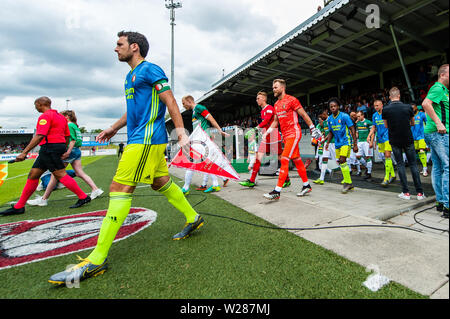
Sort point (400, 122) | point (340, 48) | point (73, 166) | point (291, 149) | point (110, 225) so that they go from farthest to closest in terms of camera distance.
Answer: point (340, 48) < point (73, 166) < point (291, 149) < point (400, 122) < point (110, 225)

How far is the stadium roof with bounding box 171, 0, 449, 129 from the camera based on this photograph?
6.97 metres

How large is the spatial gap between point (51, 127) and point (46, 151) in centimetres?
45

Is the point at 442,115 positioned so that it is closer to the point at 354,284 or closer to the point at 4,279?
the point at 354,284

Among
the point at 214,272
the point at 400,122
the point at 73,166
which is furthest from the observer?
the point at 73,166

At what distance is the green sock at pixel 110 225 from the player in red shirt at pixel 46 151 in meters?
2.91

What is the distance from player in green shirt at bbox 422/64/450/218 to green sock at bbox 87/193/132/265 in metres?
3.74

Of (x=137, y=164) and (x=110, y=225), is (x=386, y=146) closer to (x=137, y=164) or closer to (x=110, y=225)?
(x=137, y=164)

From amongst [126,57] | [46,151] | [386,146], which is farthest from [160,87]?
[386,146]

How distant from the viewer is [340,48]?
1055 cm

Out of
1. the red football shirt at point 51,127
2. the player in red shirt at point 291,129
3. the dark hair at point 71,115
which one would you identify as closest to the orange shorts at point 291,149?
the player in red shirt at point 291,129

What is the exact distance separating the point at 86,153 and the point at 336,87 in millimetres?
43316

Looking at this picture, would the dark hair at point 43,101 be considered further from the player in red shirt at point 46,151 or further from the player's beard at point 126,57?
the player's beard at point 126,57

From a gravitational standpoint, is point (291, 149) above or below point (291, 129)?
below

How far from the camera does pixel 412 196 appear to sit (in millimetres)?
4055
